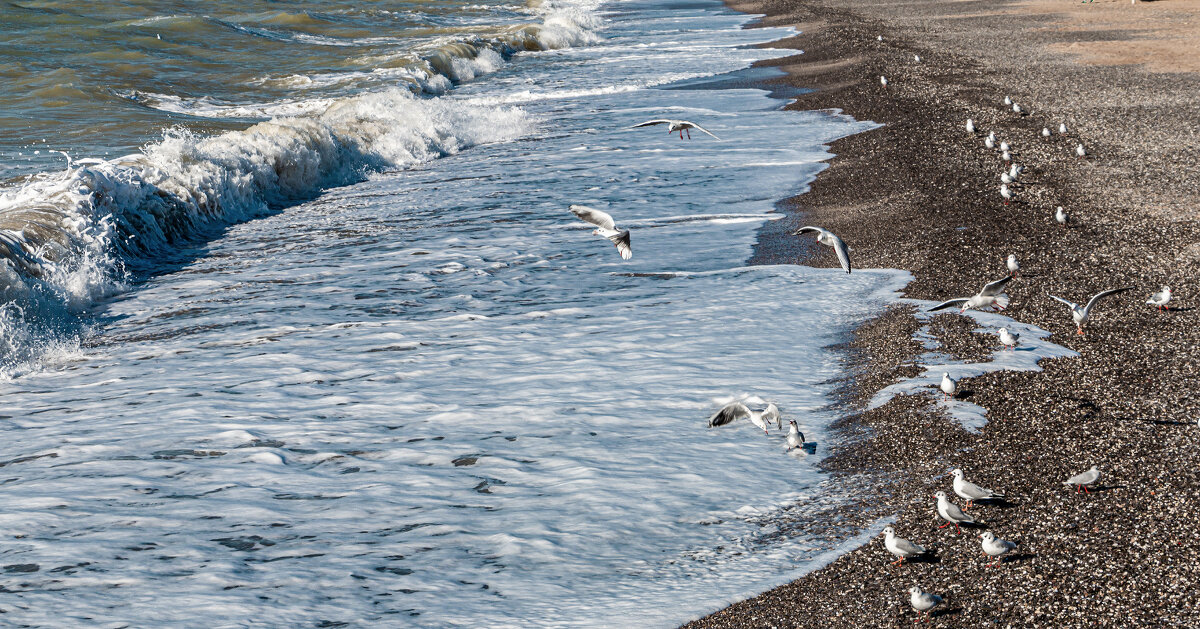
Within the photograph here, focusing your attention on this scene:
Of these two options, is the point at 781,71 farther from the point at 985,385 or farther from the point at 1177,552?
the point at 1177,552

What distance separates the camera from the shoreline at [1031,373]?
524 cm

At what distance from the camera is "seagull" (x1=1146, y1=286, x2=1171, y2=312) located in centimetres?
862

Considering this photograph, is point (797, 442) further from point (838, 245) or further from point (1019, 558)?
point (838, 245)

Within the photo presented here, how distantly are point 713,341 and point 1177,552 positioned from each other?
14.6 feet

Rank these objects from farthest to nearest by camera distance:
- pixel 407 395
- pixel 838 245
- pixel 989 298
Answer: pixel 838 245
pixel 989 298
pixel 407 395

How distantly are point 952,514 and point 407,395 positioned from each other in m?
4.34

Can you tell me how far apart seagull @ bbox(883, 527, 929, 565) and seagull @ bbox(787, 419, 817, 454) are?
1527 millimetres

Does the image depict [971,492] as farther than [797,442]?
No

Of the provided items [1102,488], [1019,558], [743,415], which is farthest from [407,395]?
[1102,488]

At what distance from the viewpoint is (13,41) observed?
29.6 m

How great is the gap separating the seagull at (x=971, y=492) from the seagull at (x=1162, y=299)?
3762 mm

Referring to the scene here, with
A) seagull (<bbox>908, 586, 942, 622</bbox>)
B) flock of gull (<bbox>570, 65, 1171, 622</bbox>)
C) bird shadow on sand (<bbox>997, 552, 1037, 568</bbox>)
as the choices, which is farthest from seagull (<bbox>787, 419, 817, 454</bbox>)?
seagull (<bbox>908, 586, 942, 622</bbox>)

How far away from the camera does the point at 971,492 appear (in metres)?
5.88

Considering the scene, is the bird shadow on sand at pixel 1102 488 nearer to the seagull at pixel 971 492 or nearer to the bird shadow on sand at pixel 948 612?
the seagull at pixel 971 492
